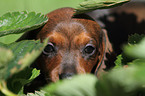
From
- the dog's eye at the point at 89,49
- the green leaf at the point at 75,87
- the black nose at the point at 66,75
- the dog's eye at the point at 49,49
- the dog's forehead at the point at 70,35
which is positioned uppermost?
the green leaf at the point at 75,87

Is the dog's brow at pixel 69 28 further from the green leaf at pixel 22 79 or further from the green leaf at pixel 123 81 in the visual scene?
the green leaf at pixel 123 81

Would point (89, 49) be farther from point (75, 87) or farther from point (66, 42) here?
point (75, 87)

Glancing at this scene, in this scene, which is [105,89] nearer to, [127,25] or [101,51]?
[101,51]

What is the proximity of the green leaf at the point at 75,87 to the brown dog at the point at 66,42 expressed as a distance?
1.15m

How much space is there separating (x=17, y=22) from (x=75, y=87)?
405 mm

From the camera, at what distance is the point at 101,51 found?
67.2 inches

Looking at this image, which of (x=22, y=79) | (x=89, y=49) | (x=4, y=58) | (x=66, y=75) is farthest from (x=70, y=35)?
(x=4, y=58)

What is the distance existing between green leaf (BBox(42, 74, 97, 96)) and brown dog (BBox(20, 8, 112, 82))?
1.15 meters

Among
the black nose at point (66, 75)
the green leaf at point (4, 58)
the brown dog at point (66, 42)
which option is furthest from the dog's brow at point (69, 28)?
the green leaf at point (4, 58)

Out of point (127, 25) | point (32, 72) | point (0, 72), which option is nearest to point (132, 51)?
point (0, 72)

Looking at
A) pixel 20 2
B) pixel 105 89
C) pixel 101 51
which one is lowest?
pixel 101 51

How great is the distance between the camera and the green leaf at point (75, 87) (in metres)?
0.23

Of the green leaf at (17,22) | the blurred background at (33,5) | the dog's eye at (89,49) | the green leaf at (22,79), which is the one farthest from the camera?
the dog's eye at (89,49)

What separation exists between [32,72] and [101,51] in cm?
122
